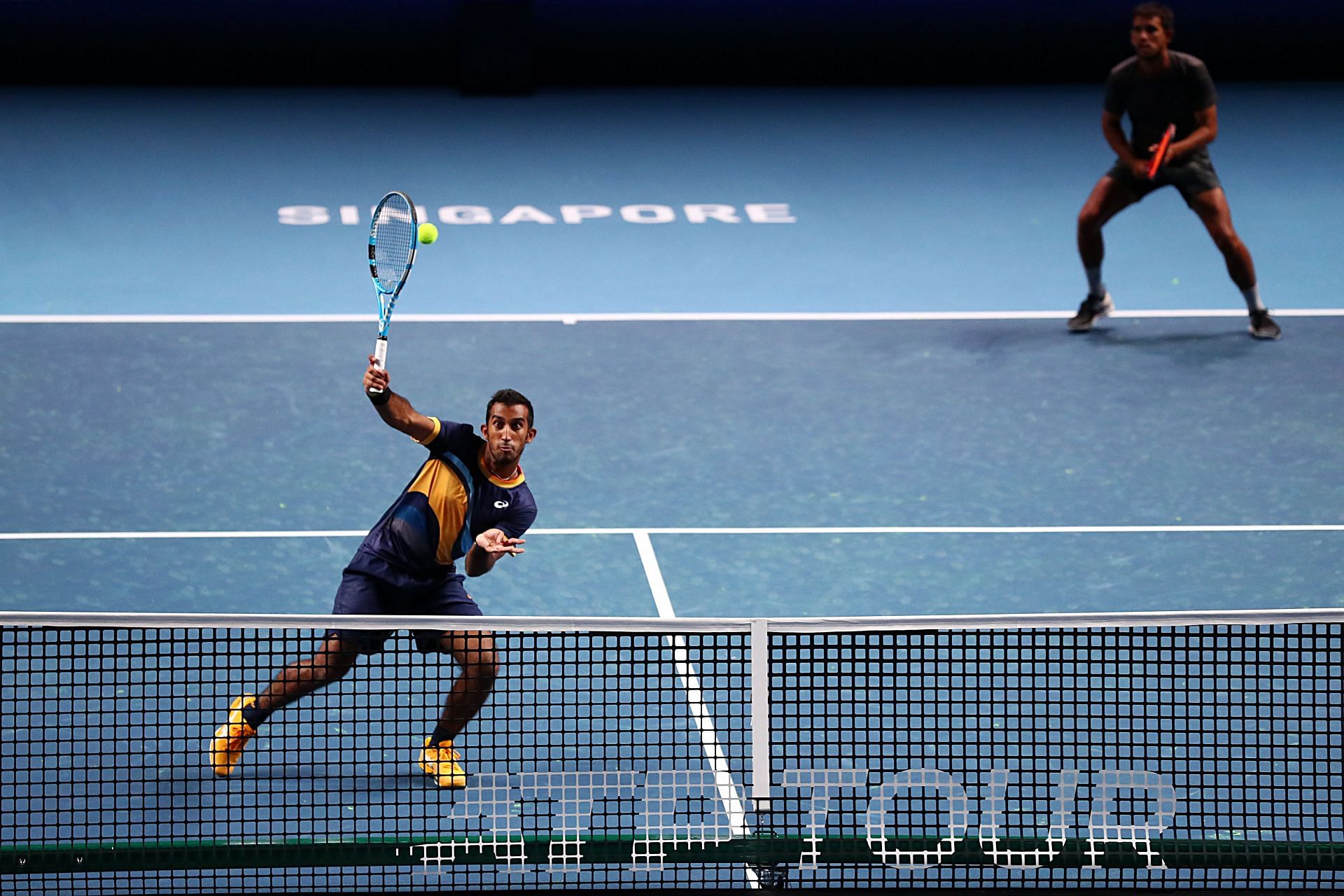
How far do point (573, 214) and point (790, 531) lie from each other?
20.1ft

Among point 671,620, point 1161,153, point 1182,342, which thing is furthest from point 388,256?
point 1182,342

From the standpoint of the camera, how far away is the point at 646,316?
1241 centimetres

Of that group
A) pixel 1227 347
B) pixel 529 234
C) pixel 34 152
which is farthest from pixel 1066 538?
pixel 34 152

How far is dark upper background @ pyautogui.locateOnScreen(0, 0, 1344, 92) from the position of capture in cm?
1781

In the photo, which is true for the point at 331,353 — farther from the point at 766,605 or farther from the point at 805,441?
the point at 766,605

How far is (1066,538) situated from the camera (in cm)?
887

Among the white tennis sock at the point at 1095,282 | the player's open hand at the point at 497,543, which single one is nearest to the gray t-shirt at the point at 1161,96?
the white tennis sock at the point at 1095,282

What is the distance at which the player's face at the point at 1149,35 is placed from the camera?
11211 millimetres

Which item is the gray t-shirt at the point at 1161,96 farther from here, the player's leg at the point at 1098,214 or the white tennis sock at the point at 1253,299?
the white tennis sock at the point at 1253,299

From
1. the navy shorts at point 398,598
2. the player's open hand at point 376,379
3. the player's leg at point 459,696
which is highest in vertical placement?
the player's open hand at point 376,379

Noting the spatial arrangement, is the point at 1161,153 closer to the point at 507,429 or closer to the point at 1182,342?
the point at 1182,342

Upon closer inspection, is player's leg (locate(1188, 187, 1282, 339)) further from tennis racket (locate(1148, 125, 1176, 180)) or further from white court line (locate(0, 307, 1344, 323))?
white court line (locate(0, 307, 1344, 323))

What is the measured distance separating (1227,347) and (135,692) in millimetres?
6987

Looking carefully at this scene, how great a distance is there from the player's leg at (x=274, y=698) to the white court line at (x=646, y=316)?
19.8 ft
